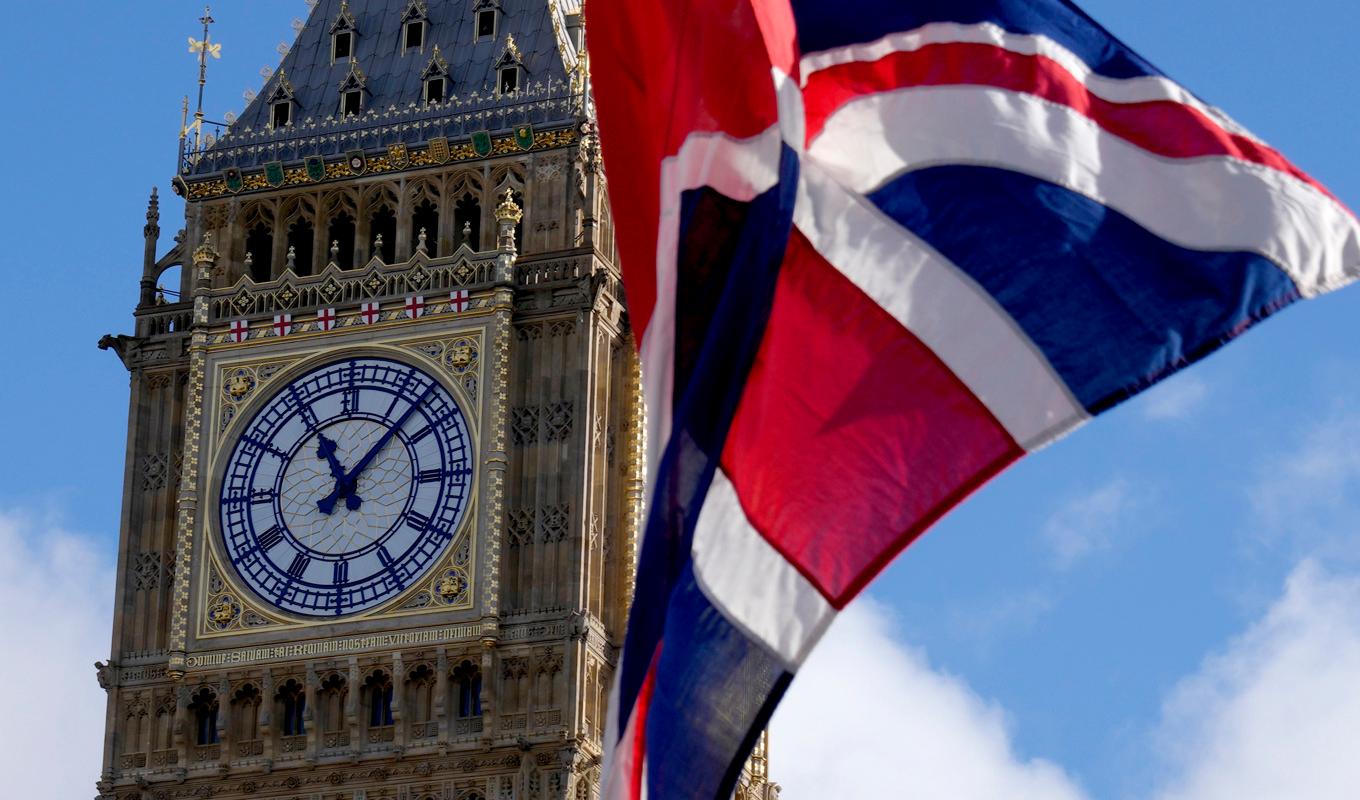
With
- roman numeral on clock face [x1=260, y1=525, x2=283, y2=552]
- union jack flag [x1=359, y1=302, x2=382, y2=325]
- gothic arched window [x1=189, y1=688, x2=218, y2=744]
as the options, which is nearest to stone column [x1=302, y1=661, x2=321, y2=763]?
gothic arched window [x1=189, y1=688, x2=218, y2=744]

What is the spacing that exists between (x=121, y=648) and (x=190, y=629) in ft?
4.50

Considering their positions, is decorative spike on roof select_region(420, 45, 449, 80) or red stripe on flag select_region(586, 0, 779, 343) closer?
red stripe on flag select_region(586, 0, 779, 343)

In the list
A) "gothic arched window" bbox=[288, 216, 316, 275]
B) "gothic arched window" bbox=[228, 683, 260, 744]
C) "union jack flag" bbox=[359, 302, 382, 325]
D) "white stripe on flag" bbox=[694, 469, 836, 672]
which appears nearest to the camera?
"white stripe on flag" bbox=[694, 469, 836, 672]

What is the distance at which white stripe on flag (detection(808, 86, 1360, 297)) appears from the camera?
21.2 metres

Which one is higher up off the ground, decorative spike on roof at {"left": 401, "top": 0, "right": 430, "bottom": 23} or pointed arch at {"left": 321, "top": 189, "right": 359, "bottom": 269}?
decorative spike on roof at {"left": 401, "top": 0, "right": 430, "bottom": 23}

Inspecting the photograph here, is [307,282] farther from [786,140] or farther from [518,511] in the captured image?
[786,140]

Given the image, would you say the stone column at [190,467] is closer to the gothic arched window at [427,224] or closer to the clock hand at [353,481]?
the clock hand at [353,481]

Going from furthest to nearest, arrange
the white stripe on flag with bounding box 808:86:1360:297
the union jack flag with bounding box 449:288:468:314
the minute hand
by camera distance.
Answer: the union jack flag with bounding box 449:288:468:314
the minute hand
the white stripe on flag with bounding box 808:86:1360:297

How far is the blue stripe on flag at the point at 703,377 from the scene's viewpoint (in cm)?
2088

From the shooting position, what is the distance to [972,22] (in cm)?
2286

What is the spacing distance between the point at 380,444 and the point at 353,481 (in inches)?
28.5

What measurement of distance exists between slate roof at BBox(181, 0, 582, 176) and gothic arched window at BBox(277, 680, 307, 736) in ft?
29.6

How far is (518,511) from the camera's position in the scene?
5541cm

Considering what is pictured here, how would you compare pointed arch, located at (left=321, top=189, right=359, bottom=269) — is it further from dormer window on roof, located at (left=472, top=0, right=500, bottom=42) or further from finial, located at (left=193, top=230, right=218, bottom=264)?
dormer window on roof, located at (left=472, top=0, right=500, bottom=42)
